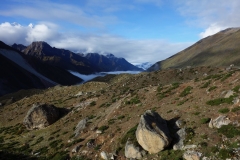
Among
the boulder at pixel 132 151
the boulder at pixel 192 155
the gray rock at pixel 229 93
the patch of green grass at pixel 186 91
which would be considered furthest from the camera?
the patch of green grass at pixel 186 91

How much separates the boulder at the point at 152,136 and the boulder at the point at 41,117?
88.0ft

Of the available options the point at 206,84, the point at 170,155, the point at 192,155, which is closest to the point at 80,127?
the point at 170,155

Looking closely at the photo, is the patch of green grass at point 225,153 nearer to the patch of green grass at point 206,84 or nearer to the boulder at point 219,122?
the boulder at point 219,122

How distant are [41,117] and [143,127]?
94.0ft

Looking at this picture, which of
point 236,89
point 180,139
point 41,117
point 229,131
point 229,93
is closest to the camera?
point 229,131

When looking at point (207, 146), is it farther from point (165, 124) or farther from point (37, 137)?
point (37, 137)

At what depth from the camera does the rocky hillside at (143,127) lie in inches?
845

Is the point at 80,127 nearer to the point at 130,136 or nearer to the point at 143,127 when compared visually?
the point at 130,136

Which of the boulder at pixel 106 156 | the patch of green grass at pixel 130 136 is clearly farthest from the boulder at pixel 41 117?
the patch of green grass at pixel 130 136

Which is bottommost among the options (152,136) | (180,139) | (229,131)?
(180,139)

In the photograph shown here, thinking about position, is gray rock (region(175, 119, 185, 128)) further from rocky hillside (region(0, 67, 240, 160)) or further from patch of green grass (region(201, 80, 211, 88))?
patch of green grass (region(201, 80, 211, 88))

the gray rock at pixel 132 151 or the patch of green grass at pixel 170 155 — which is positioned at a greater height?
the patch of green grass at pixel 170 155

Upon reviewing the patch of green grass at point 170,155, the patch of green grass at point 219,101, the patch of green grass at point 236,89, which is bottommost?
the patch of green grass at point 170,155

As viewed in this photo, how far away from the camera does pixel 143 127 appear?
23.0 m
